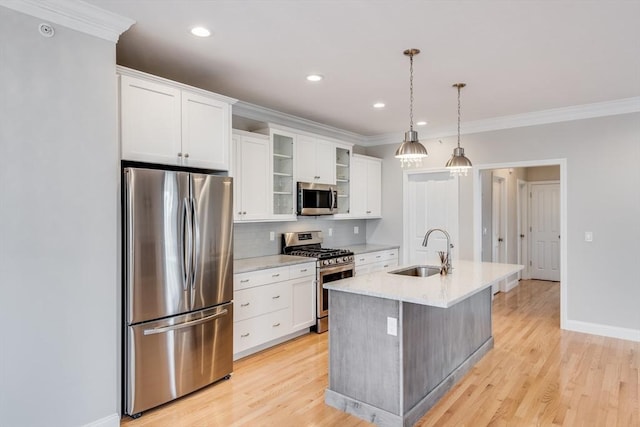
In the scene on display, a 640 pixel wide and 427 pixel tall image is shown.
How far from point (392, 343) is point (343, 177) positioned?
3286 mm

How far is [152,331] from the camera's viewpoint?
108 inches

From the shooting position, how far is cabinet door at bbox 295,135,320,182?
4734 mm

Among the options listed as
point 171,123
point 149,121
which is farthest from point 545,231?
point 149,121

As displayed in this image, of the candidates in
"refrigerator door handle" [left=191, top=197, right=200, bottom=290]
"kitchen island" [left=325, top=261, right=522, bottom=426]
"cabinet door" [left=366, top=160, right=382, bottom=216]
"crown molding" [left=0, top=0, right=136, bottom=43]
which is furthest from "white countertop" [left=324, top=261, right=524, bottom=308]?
"cabinet door" [left=366, top=160, right=382, bottom=216]

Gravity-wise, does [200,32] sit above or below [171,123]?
above

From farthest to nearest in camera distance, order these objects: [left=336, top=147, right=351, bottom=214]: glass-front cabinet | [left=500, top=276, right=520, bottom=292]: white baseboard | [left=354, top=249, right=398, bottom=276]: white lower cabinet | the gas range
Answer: [left=500, top=276, right=520, bottom=292]: white baseboard < [left=336, top=147, right=351, bottom=214]: glass-front cabinet < [left=354, top=249, right=398, bottom=276]: white lower cabinet < the gas range

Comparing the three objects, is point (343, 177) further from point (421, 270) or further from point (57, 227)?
point (57, 227)

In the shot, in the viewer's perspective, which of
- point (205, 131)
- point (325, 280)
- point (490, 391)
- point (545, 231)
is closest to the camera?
point (490, 391)

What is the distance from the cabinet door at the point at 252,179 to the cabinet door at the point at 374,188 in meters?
2.19

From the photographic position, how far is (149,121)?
284cm

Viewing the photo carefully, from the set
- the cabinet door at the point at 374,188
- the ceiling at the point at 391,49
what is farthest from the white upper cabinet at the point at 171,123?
the cabinet door at the point at 374,188

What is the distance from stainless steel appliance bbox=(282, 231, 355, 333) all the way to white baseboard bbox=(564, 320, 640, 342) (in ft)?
9.08

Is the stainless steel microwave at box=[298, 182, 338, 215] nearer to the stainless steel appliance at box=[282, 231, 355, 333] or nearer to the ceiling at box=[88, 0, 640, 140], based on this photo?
the stainless steel appliance at box=[282, 231, 355, 333]

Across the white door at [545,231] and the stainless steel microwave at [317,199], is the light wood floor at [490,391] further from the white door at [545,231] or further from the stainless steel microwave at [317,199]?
the white door at [545,231]
